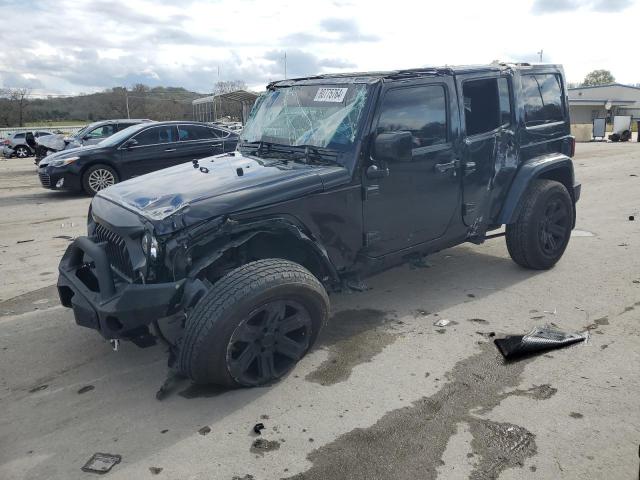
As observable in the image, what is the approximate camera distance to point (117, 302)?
10.4ft

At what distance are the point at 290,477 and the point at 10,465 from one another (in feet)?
4.83

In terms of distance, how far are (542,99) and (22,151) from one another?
26.7m

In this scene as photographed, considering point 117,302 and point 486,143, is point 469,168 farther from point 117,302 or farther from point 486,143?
point 117,302

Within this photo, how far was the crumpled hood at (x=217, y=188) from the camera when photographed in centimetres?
331

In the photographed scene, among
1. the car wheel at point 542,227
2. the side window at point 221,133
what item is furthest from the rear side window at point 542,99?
the side window at point 221,133

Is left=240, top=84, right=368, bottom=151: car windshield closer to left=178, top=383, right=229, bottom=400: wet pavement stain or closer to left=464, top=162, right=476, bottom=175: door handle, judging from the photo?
left=464, top=162, right=476, bottom=175: door handle

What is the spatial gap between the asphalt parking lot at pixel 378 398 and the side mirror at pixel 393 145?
4.53 ft

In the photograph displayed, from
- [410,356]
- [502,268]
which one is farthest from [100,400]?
[502,268]

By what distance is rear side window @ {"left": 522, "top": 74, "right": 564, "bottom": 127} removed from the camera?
5.12 m

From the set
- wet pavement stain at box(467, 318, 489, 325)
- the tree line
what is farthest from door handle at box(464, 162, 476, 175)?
the tree line

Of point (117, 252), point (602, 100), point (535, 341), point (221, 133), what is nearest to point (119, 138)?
point (221, 133)

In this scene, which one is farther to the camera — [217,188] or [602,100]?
[602,100]

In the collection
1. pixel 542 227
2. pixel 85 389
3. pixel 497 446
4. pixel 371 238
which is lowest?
pixel 497 446

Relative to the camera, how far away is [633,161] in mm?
16141
